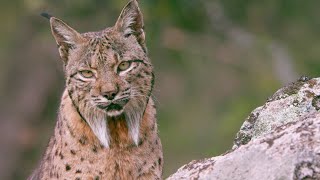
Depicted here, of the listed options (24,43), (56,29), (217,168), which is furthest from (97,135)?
(24,43)

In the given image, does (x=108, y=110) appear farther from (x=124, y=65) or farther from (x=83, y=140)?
(x=83, y=140)

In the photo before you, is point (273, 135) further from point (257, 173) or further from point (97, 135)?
point (97, 135)

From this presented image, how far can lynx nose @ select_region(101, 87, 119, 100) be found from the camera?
26.9 ft

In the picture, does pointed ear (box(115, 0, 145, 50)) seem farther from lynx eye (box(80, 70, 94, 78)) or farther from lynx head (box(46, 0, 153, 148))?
lynx eye (box(80, 70, 94, 78))

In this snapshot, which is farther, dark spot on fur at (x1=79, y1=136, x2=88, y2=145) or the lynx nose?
dark spot on fur at (x1=79, y1=136, x2=88, y2=145)

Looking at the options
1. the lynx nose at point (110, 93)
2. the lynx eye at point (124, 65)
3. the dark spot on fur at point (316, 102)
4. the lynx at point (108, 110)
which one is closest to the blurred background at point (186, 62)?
the lynx at point (108, 110)

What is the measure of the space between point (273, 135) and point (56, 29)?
2308mm

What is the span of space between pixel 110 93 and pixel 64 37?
72 cm

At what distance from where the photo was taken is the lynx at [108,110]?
847cm

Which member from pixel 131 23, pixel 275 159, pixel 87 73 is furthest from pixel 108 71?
pixel 275 159

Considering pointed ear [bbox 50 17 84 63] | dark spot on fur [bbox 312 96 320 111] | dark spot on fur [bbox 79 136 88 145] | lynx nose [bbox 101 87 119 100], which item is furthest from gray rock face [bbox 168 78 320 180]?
pointed ear [bbox 50 17 84 63]

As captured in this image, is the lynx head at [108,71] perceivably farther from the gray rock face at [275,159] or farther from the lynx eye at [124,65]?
the gray rock face at [275,159]

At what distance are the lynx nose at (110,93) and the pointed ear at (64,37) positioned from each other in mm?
542

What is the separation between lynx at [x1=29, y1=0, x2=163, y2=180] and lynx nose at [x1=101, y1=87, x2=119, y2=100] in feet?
0.40
